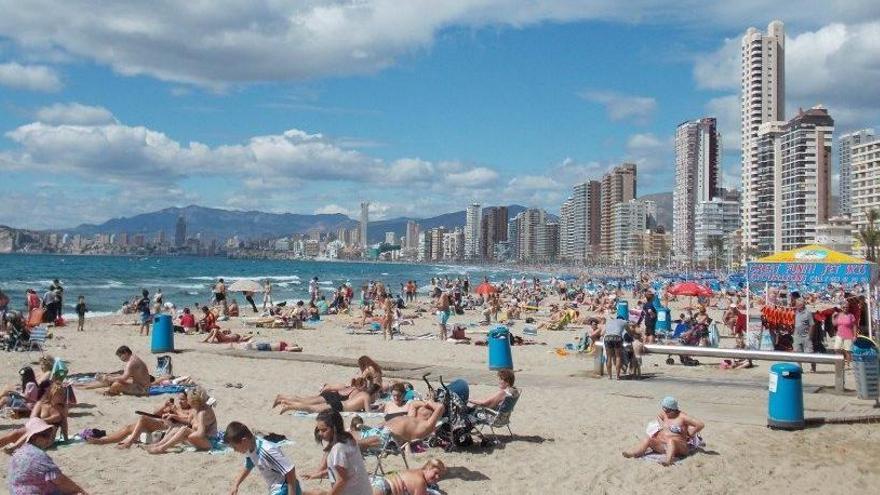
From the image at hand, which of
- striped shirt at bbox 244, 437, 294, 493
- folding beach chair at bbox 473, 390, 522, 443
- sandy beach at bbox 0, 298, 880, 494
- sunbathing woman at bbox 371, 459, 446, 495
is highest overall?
striped shirt at bbox 244, 437, 294, 493

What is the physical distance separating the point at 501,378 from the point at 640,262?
165196 millimetres

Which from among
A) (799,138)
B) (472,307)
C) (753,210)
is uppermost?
(799,138)

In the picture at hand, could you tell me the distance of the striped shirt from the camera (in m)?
5.33

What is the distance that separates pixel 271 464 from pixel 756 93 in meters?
136

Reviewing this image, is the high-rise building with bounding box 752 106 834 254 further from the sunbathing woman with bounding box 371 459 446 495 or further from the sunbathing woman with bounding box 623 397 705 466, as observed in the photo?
the sunbathing woman with bounding box 371 459 446 495

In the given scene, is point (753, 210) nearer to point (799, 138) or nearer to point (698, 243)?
point (799, 138)

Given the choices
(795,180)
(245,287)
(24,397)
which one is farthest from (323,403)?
(795,180)

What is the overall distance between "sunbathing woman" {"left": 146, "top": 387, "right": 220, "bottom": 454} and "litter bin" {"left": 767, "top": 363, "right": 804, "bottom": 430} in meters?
5.94

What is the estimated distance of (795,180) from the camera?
4400 inches

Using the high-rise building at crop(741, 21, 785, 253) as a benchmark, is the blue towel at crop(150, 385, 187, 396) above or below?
below

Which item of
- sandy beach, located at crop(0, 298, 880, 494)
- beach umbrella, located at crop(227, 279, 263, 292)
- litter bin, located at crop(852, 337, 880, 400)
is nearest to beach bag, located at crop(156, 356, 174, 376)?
sandy beach, located at crop(0, 298, 880, 494)

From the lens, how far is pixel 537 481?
6.80m

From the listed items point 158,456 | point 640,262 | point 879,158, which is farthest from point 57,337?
point 640,262

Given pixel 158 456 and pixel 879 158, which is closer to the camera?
pixel 158 456
